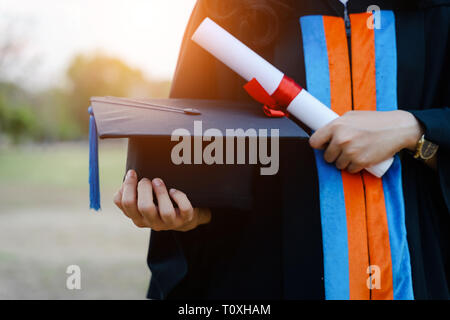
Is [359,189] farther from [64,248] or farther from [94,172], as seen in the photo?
[64,248]

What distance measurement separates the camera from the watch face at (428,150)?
3.88ft

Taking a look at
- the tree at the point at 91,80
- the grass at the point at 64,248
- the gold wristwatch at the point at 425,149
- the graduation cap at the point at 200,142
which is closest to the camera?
the graduation cap at the point at 200,142

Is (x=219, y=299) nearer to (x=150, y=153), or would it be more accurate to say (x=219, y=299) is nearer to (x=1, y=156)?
(x=150, y=153)

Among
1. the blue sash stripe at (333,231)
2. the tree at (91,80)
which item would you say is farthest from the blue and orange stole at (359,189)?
the tree at (91,80)

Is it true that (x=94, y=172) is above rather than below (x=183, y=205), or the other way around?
above

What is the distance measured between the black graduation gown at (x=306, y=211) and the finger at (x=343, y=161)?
0.36ft

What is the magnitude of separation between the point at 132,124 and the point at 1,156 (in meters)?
24.6

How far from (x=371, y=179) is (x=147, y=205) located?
645mm

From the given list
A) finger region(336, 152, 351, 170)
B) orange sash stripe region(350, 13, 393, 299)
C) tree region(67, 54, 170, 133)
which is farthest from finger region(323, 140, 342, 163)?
tree region(67, 54, 170, 133)

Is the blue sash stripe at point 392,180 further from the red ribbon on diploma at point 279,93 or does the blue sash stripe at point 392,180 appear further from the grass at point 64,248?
the grass at point 64,248

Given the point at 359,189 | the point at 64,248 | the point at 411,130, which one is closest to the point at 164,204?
the point at 359,189

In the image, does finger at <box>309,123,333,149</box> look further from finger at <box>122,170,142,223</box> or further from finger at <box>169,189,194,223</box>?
finger at <box>122,170,142,223</box>

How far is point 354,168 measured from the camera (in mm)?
1170
